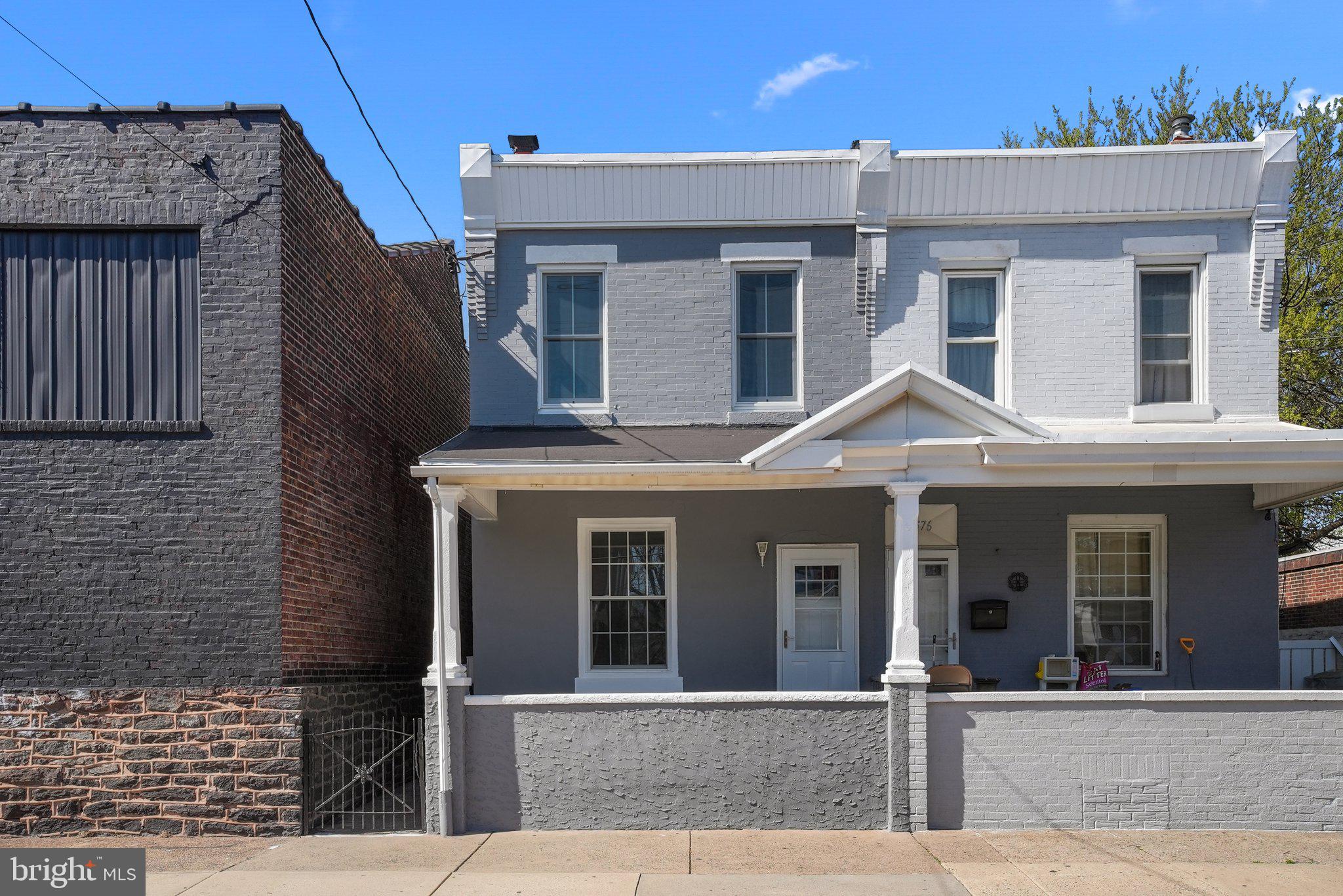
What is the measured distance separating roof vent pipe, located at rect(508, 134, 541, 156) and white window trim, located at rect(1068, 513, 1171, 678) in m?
7.21

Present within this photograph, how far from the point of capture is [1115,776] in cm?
904

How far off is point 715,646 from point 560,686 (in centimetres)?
169

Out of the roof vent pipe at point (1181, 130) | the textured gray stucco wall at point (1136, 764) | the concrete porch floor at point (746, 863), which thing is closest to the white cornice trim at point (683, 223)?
the roof vent pipe at point (1181, 130)

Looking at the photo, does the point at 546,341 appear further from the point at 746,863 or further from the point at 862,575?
the point at 746,863

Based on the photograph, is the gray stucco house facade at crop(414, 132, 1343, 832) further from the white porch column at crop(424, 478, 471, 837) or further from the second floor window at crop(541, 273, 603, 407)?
the white porch column at crop(424, 478, 471, 837)

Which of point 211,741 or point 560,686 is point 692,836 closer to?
point 560,686

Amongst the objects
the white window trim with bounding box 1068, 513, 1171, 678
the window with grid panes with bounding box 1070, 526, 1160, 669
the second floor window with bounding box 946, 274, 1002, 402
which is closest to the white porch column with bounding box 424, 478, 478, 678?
the second floor window with bounding box 946, 274, 1002, 402

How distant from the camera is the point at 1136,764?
9.06 metres

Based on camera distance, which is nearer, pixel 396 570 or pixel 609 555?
pixel 609 555

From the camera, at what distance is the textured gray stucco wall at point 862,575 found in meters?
11.0

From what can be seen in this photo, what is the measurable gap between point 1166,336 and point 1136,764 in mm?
4721

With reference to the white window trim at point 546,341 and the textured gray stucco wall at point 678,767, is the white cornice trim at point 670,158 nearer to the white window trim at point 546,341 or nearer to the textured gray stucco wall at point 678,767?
the white window trim at point 546,341

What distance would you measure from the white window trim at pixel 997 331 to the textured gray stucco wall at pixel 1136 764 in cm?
354

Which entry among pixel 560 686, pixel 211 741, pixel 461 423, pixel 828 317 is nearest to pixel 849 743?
pixel 560 686
